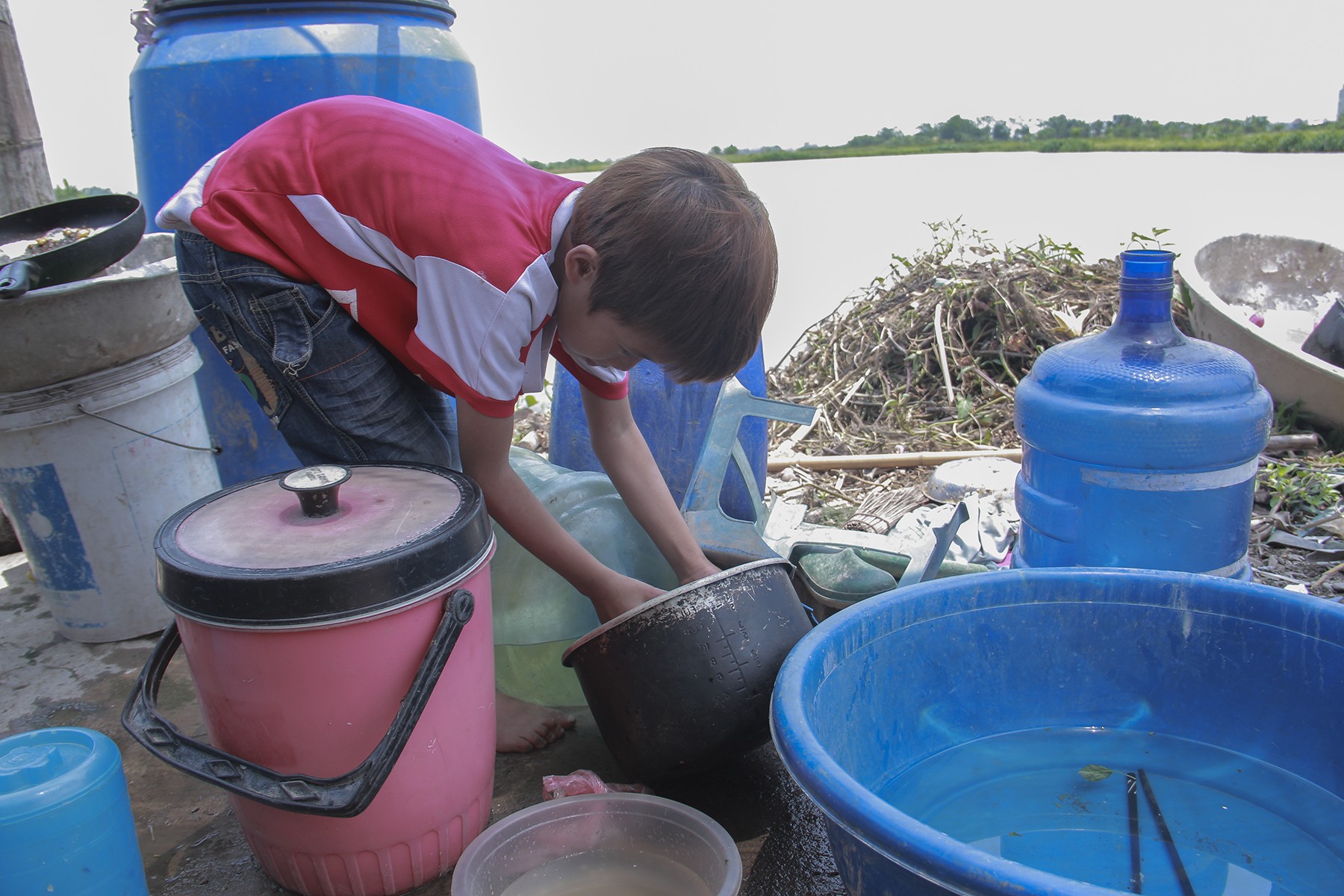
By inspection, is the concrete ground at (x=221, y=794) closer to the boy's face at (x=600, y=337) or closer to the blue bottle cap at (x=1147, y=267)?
the boy's face at (x=600, y=337)

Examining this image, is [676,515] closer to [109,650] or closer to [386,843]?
[386,843]

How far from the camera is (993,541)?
8.64 feet

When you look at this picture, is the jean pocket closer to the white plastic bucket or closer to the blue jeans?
the blue jeans

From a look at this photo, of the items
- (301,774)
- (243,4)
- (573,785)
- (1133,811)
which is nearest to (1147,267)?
(1133,811)

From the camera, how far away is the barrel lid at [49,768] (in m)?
1.20

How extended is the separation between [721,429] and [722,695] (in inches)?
31.5

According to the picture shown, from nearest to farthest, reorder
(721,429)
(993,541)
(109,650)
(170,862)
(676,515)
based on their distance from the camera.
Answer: (170,862) → (676,515) → (721,429) → (109,650) → (993,541)

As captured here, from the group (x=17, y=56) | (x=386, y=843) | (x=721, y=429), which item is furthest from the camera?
(x=17, y=56)

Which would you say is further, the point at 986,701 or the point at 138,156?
the point at 138,156

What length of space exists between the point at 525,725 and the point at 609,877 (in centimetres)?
53

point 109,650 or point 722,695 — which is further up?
point 722,695

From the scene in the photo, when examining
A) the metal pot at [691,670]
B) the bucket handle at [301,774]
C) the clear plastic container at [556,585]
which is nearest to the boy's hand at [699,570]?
the clear plastic container at [556,585]

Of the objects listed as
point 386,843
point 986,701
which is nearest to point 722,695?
point 986,701

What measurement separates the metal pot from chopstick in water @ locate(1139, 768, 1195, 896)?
1.98 feet
